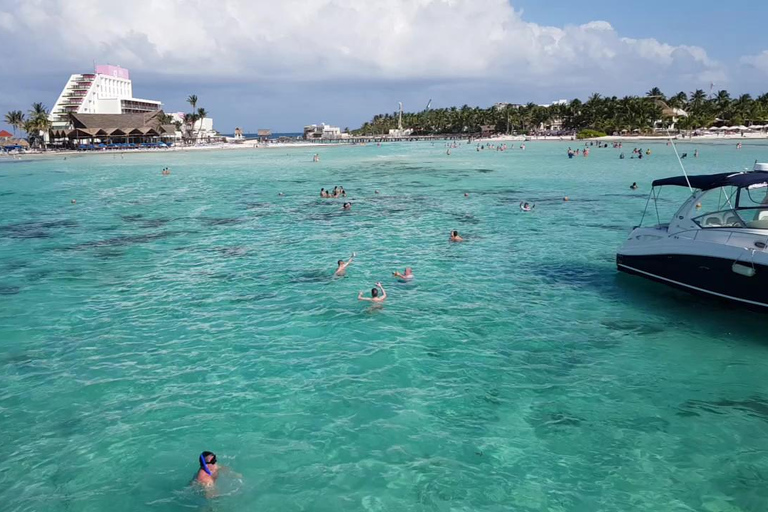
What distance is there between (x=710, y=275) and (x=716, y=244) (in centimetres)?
89

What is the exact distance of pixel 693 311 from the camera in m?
15.6

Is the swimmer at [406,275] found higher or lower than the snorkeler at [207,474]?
higher

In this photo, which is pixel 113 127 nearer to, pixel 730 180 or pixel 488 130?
pixel 488 130

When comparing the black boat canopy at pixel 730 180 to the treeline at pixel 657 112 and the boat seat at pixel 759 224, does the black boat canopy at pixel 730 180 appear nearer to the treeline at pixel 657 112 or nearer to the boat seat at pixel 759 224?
the boat seat at pixel 759 224

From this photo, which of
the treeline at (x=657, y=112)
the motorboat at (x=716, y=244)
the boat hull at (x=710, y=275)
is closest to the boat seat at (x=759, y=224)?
the motorboat at (x=716, y=244)

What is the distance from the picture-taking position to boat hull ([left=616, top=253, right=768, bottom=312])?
45.4ft

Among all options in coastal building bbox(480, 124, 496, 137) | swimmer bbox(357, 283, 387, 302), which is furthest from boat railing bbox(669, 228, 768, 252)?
coastal building bbox(480, 124, 496, 137)

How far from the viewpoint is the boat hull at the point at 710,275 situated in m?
13.9

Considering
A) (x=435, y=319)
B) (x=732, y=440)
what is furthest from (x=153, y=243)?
(x=732, y=440)

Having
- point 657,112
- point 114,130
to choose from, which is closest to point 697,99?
point 657,112

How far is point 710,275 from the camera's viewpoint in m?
15.0

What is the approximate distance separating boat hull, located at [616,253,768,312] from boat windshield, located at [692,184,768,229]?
1.06 m

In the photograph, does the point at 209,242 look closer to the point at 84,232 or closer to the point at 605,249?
the point at 84,232

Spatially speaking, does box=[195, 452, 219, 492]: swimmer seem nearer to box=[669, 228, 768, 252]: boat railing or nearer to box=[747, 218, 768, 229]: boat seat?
box=[669, 228, 768, 252]: boat railing
